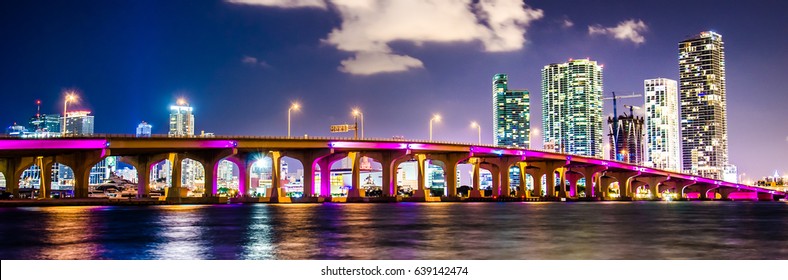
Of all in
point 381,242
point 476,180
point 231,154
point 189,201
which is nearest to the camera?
point 381,242

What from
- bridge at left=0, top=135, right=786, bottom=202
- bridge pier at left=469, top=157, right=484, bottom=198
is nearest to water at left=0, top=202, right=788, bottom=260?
bridge at left=0, top=135, right=786, bottom=202

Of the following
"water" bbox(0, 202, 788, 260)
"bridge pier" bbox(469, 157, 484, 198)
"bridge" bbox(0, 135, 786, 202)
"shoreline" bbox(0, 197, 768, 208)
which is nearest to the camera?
"water" bbox(0, 202, 788, 260)

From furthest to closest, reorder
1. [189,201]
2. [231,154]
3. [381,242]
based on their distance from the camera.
→ [189,201]
[231,154]
[381,242]

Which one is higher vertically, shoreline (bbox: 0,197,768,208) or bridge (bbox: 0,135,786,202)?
bridge (bbox: 0,135,786,202)

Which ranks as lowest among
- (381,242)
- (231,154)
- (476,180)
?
(381,242)

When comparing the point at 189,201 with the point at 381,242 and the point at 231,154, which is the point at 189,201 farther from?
the point at 381,242

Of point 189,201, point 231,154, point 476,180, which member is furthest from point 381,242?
point 476,180

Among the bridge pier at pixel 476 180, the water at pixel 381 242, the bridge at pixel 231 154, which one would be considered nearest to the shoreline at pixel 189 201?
the bridge at pixel 231 154

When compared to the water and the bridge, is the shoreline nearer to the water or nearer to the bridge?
the bridge

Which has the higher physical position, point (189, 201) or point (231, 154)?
point (231, 154)

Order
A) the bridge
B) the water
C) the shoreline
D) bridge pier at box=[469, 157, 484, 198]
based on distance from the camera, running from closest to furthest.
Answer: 1. the water
2. the shoreline
3. the bridge
4. bridge pier at box=[469, 157, 484, 198]

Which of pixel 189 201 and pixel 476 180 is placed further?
pixel 476 180
